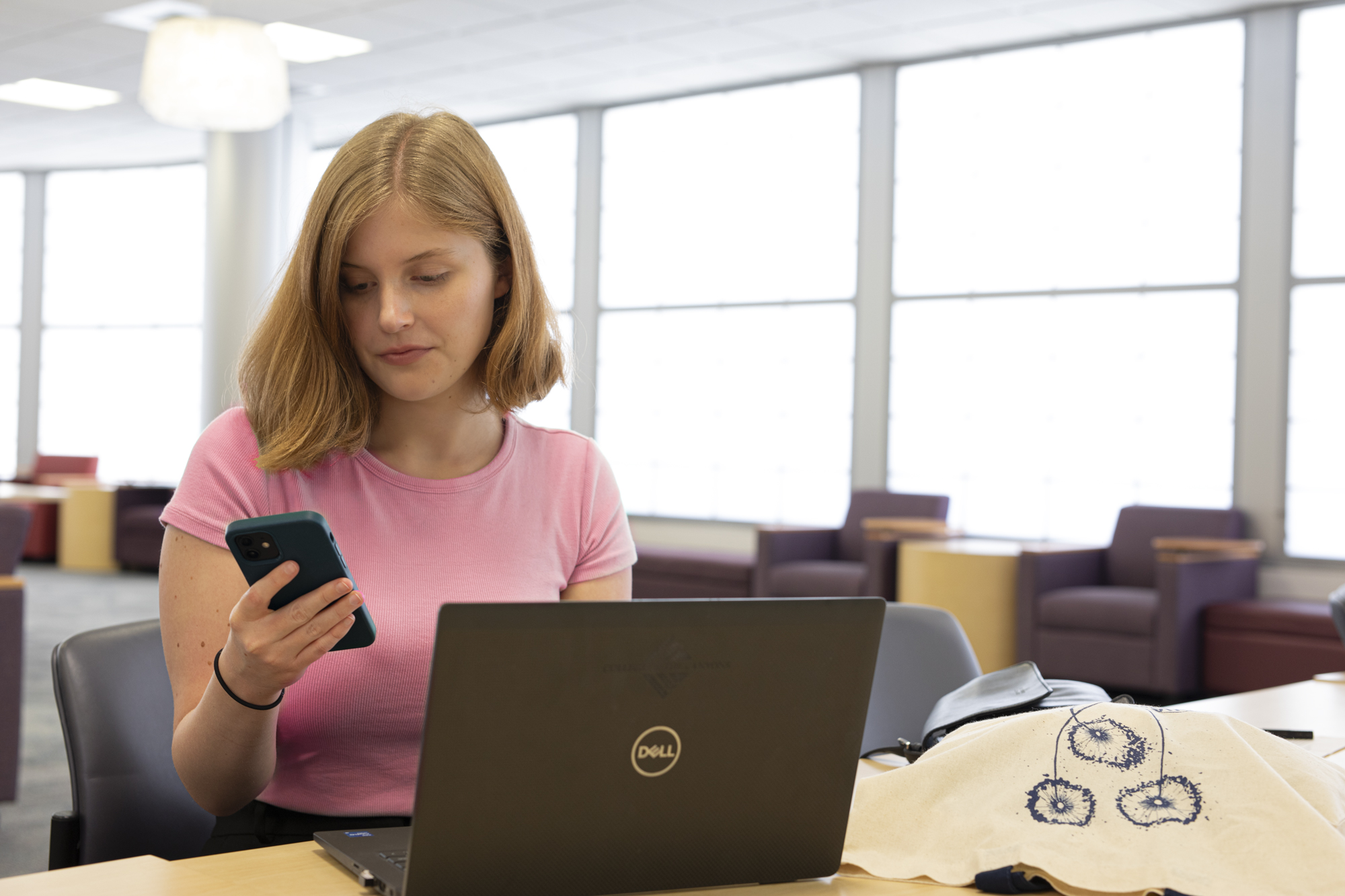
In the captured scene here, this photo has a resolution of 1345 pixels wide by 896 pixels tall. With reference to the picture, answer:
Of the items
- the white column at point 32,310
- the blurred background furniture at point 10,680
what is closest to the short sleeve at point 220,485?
the blurred background furniture at point 10,680

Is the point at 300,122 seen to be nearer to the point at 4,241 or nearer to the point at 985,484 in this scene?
the point at 4,241

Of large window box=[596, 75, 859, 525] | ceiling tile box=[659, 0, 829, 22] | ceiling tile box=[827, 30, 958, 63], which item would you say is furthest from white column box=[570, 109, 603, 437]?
ceiling tile box=[659, 0, 829, 22]

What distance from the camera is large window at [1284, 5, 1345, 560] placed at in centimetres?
619

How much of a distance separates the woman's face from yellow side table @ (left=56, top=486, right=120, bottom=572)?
9.35 meters

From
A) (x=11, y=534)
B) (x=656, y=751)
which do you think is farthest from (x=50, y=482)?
(x=656, y=751)

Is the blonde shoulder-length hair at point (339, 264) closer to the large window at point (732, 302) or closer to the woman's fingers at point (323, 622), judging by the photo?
the woman's fingers at point (323, 622)

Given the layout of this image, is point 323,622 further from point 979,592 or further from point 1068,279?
point 1068,279

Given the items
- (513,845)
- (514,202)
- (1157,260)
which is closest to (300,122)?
(1157,260)

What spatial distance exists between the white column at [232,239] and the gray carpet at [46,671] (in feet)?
4.96

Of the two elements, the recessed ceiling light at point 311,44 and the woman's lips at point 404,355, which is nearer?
the woman's lips at point 404,355

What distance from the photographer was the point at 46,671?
612 cm

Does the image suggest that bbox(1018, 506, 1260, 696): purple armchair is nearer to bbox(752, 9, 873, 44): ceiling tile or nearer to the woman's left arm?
bbox(752, 9, 873, 44): ceiling tile

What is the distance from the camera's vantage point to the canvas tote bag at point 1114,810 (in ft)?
3.58

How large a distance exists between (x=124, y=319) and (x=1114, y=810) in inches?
450
